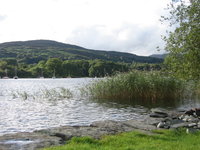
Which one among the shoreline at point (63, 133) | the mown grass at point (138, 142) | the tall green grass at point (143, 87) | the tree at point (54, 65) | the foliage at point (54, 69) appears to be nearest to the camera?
the mown grass at point (138, 142)

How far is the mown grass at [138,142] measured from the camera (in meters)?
8.76

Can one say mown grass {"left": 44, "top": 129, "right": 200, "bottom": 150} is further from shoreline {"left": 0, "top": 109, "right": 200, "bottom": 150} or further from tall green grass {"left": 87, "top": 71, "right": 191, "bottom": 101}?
tall green grass {"left": 87, "top": 71, "right": 191, "bottom": 101}

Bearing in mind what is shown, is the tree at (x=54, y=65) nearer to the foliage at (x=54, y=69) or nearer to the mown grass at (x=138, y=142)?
the foliage at (x=54, y=69)

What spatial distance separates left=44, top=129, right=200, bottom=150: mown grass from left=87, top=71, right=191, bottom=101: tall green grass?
17.9m

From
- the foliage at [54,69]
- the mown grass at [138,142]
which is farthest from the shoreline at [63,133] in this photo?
the foliage at [54,69]

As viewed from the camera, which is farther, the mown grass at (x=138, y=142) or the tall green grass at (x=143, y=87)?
→ the tall green grass at (x=143, y=87)

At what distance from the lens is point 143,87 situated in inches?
1152

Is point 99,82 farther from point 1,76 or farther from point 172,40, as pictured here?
point 1,76

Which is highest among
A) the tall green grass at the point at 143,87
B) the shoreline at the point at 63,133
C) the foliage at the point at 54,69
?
the foliage at the point at 54,69

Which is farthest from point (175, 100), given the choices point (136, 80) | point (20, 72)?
point (20, 72)

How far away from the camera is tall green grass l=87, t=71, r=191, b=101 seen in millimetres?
28969

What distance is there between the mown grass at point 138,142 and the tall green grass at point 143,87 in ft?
58.6

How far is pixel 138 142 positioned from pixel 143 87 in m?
19.9

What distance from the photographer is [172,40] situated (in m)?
16.6
